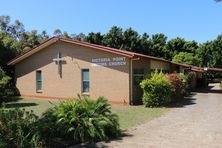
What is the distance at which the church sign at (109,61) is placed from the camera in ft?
65.3

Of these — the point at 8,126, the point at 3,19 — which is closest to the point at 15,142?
A: the point at 8,126

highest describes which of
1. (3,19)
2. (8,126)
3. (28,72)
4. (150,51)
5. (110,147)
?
(3,19)

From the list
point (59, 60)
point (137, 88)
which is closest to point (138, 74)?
point (137, 88)

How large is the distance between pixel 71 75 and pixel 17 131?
14837 mm

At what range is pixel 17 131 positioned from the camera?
7664 millimetres

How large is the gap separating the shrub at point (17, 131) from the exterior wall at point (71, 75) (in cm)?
1198

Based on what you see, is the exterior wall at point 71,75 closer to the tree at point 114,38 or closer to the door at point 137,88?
the door at point 137,88

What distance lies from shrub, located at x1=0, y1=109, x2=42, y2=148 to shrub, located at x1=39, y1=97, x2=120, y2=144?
321 millimetres

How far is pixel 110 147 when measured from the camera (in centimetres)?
840

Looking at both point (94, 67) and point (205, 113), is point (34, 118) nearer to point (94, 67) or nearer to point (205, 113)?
point (205, 113)

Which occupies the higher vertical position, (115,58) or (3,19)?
(3,19)

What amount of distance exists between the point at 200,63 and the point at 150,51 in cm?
989

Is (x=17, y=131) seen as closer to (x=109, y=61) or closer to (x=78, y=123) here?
(x=78, y=123)

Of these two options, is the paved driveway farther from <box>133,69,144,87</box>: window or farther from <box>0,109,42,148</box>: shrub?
<box>133,69,144,87</box>: window
